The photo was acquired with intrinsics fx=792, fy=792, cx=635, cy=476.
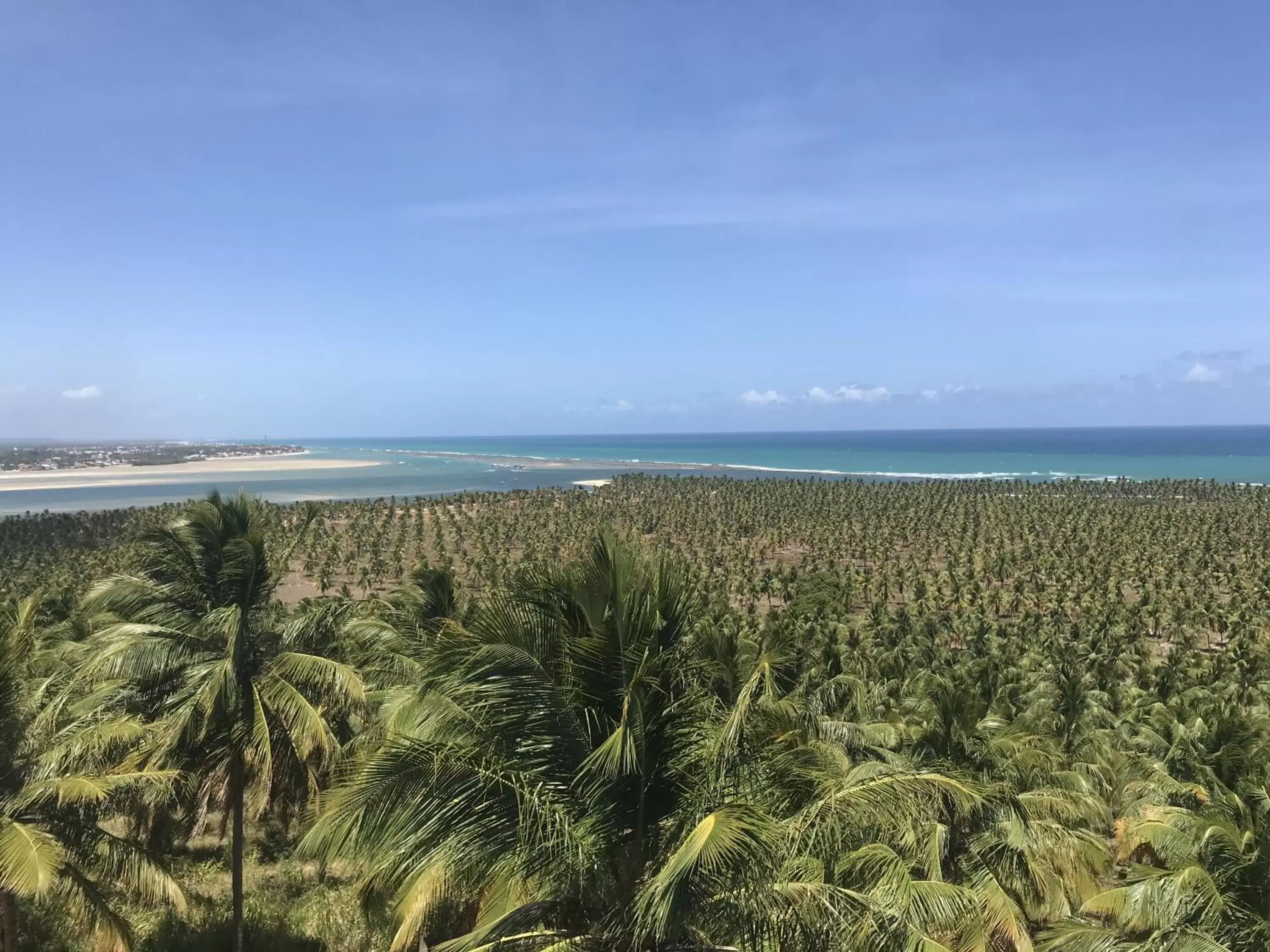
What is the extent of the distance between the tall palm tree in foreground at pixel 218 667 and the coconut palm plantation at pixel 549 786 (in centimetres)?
5

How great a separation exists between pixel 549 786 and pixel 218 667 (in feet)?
20.2

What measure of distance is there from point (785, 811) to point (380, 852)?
323cm

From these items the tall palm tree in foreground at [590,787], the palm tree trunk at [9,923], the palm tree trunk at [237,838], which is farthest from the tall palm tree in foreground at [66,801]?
the tall palm tree in foreground at [590,787]

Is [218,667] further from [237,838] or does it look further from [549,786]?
[549,786]

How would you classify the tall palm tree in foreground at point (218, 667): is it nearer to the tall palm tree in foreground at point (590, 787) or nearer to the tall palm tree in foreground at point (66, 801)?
the tall palm tree in foreground at point (66, 801)

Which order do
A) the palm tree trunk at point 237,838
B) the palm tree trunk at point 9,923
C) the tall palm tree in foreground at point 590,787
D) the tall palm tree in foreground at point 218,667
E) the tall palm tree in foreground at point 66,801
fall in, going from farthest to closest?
the palm tree trunk at point 237,838 < the tall palm tree in foreground at point 218,667 < the palm tree trunk at point 9,923 < the tall palm tree in foreground at point 66,801 < the tall palm tree in foreground at point 590,787

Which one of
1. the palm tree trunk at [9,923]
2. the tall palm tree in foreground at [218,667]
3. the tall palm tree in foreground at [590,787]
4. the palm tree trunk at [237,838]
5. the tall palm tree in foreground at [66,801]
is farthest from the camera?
the palm tree trunk at [237,838]

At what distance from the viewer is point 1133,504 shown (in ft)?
380

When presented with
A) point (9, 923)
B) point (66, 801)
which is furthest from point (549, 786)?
point (9, 923)

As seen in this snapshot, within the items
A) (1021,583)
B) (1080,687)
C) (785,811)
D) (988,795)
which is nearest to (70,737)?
(785,811)

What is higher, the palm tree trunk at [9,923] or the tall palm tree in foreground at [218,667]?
the tall palm tree in foreground at [218,667]

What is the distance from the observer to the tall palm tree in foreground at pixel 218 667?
10.1 m

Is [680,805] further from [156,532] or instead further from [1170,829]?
[156,532]

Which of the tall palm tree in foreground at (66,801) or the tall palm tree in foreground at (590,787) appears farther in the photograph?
the tall palm tree in foreground at (66,801)
